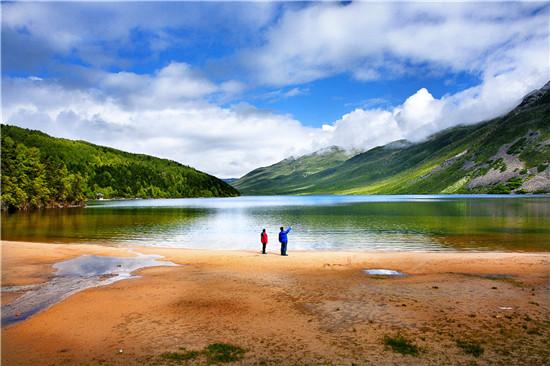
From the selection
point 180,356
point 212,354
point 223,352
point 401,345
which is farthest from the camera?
point 401,345

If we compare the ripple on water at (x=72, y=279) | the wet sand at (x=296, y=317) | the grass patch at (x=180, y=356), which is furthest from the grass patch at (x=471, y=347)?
the ripple on water at (x=72, y=279)

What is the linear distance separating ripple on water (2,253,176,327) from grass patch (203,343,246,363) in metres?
10.7

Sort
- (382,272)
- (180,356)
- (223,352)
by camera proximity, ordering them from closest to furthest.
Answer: (180,356)
(223,352)
(382,272)

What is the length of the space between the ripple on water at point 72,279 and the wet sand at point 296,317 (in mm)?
1134

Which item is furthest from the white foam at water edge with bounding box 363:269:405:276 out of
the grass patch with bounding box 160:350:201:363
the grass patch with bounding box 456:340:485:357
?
the grass patch with bounding box 160:350:201:363

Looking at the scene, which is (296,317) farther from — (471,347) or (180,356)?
(471,347)

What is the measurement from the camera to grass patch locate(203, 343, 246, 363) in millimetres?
14786

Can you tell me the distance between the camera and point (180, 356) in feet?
49.4

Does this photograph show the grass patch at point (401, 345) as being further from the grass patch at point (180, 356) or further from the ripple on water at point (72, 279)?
the ripple on water at point (72, 279)

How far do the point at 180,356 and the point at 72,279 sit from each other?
18.8 metres

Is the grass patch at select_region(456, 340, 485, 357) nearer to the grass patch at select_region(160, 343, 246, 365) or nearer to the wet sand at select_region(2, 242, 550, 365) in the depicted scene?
the wet sand at select_region(2, 242, 550, 365)

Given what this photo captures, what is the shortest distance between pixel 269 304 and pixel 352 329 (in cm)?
574

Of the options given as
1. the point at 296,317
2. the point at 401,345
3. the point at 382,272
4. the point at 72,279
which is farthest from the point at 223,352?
the point at 382,272

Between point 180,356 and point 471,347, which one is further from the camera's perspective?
point 471,347
